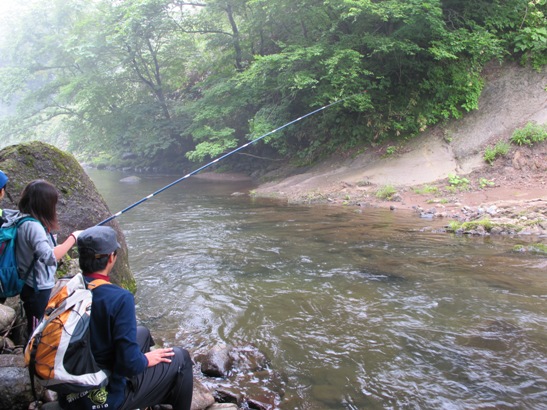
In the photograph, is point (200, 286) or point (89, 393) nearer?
point (89, 393)

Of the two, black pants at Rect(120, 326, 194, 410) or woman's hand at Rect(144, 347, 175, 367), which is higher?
woman's hand at Rect(144, 347, 175, 367)

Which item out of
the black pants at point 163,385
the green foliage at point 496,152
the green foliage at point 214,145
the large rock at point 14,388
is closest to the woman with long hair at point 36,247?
the large rock at point 14,388

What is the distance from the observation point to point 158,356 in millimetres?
2588

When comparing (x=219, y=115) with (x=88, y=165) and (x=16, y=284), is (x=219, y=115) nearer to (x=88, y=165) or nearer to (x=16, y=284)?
(x=16, y=284)

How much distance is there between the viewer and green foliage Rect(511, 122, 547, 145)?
12.1 metres

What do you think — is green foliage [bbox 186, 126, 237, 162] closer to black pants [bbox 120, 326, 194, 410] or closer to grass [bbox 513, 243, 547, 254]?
grass [bbox 513, 243, 547, 254]

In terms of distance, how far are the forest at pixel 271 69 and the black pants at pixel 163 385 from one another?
10.1m

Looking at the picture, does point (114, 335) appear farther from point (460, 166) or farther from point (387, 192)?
point (460, 166)

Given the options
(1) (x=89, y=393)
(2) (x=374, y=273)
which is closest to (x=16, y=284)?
(1) (x=89, y=393)

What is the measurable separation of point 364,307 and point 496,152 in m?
9.78

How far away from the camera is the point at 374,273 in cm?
651

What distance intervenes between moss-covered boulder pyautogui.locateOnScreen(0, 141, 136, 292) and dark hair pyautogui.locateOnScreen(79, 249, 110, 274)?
2696mm

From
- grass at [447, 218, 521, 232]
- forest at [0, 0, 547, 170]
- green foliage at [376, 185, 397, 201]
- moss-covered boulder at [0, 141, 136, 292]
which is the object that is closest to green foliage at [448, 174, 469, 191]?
green foliage at [376, 185, 397, 201]

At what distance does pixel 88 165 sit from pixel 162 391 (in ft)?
124
